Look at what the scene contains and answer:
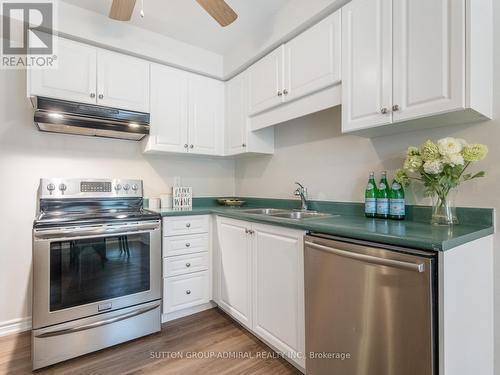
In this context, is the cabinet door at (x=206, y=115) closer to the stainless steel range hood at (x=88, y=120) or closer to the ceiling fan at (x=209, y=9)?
the stainless steel range hood at (x=88, y=120)

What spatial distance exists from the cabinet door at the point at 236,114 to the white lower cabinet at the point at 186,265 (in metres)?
0.79

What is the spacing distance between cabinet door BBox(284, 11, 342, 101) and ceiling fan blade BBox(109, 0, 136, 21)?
1087 millimetres

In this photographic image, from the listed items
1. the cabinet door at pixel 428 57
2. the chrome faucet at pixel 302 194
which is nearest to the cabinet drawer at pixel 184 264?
the chrome faucet at pixel 302 194

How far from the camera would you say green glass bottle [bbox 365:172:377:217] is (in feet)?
5.56

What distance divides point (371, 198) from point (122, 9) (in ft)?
6.29

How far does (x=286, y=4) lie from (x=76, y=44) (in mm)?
1638

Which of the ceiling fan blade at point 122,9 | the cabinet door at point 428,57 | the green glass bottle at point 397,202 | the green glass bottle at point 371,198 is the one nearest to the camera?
the cabinet door at point 428,57

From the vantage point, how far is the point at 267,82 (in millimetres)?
2191

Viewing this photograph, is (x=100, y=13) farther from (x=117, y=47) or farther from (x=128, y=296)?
(x=128, y=296)

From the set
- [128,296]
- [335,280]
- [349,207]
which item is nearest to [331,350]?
[335,280]

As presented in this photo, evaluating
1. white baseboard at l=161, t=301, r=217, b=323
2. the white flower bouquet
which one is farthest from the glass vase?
white baseboard at l=161, t=301, r=217, b=323

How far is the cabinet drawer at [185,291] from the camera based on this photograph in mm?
2148

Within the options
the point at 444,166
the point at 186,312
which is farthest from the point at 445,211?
the point at 186,312

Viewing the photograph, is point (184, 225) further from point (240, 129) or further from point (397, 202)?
point (397, 202)
